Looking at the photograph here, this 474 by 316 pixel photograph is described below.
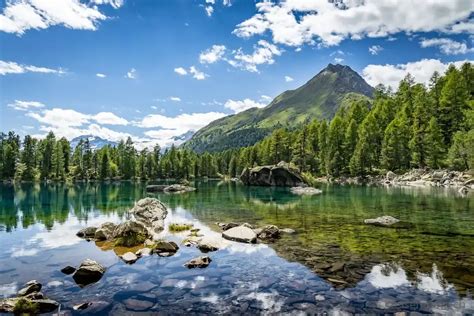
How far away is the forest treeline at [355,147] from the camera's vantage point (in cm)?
10350

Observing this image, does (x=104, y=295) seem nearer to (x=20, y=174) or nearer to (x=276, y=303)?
(x=276, y=303)

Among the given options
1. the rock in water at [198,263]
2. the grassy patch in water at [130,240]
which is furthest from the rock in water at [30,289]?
the grassy patch in water at [130,240]

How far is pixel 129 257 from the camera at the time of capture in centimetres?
2128

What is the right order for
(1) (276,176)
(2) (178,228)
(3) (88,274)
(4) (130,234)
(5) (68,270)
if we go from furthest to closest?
(1) (276,176), (2) (178,228), (4) (130,234), (5) (68,270), (3) (88,274)

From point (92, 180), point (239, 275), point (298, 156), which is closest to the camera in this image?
point (239, 275)

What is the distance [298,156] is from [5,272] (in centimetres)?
12829

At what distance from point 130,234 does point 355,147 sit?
115 meters

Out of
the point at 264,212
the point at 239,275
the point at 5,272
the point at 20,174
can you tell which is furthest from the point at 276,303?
the point at 20,174

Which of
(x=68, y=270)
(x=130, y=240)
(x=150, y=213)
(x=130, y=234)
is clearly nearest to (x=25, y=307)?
(x=68, y=270)

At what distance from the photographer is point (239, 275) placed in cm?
1808

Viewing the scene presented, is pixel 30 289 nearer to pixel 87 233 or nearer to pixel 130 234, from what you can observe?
pixel 130 234

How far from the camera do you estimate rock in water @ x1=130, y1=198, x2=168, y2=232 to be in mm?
34375

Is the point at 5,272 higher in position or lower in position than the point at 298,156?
lower

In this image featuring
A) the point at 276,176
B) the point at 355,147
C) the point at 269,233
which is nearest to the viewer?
the point at 269,233
